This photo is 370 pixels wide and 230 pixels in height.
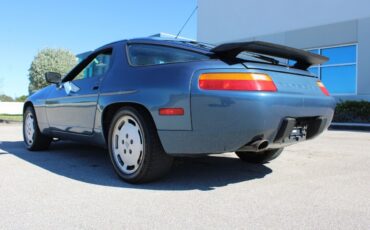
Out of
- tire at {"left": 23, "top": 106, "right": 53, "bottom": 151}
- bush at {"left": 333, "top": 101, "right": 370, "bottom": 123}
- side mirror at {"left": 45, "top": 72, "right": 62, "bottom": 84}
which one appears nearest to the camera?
side mirror at {"left": 45, "top": 72, "right": 62, "bottom": 84}

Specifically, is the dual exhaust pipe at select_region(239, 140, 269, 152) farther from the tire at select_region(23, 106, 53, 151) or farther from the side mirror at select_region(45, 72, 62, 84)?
the tire at select_region(23, 106, 53, 151)

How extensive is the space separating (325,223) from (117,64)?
2.49 metres

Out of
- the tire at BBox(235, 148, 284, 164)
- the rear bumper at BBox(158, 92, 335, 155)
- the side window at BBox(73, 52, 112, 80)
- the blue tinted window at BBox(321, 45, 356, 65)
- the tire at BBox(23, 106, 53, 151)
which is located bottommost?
the tire at BBox(235, 148, 284, 164)

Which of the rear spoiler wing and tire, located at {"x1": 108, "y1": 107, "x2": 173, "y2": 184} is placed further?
tire, located at {"x1": 108, "y1": 107, "x2": 173, "y2": 184}

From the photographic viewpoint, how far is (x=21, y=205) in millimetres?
2865

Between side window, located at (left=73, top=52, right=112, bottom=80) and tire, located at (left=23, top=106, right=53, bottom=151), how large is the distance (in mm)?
1275

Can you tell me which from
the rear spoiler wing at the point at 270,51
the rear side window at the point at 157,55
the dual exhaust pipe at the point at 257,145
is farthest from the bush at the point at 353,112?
the rear side window at the point at 157,55

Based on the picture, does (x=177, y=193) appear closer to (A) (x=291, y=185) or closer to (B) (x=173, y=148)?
(B) (x=173, y=148)

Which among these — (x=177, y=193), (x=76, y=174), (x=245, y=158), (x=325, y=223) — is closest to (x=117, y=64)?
(x=76, y=174)

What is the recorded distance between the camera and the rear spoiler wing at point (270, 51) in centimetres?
313

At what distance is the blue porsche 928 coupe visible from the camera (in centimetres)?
301

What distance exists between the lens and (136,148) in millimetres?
3486

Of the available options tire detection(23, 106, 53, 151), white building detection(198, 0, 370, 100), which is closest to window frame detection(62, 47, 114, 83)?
tire detection(23, 106, 53, 151)

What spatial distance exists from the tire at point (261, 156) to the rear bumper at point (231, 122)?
1.22 metres
